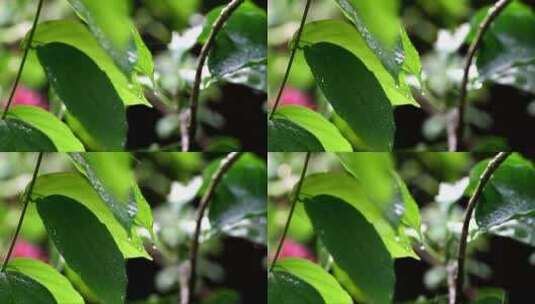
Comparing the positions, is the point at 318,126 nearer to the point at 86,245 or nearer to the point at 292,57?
the point at 292,57

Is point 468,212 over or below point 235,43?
below

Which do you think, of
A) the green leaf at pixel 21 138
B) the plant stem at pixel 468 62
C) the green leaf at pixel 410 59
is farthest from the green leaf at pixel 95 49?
the plant stem at pixel 468 62

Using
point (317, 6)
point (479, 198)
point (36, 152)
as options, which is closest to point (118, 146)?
point (36, 152)

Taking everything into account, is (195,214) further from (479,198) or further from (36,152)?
(479,198)

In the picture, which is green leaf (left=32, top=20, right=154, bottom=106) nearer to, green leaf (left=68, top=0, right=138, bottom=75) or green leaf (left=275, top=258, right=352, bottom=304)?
green leaf (left=68, top=0, right=138, bottom=75)

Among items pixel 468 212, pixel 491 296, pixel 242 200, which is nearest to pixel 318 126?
pixel 242 200

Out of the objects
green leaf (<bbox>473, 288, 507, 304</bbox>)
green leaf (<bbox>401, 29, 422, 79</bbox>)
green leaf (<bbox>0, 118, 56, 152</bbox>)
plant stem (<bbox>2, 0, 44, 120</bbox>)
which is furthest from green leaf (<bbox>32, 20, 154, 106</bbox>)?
green leaf (<bbox>473, 288, 507, 304</bbox>)
